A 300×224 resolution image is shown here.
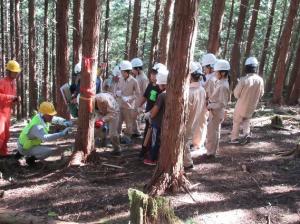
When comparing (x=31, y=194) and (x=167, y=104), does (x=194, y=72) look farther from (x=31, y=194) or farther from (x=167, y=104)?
(x=31, y=194)

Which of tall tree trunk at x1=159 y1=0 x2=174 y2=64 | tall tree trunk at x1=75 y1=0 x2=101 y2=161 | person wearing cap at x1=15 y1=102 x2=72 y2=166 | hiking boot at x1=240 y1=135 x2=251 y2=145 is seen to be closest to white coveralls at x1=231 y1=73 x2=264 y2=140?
hiking boot at x1=240 y1=135 x2=251 y2=145

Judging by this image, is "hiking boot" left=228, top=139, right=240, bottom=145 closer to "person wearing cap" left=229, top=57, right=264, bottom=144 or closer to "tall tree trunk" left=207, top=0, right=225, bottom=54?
"person wearing cap" left=229, top=57, right=264, bottom=144

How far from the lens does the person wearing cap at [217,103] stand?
761 centimetres

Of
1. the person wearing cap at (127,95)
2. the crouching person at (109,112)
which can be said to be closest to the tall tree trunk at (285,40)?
the person wearing cap at (127,95)

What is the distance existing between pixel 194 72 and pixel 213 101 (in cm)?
117

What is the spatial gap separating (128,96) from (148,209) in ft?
16.9

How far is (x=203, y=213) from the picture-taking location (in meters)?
5.45

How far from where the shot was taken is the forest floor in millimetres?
5430

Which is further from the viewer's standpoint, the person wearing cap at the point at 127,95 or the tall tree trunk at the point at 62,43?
the tall tree trunk at the point at 62,43

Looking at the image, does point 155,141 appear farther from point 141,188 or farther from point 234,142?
point 234,142

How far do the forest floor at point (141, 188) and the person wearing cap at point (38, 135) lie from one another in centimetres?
26

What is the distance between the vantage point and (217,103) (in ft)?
25.4

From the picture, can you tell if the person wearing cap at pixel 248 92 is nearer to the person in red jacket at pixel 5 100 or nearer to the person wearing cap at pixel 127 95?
the person wearing cap at pixel 127 95

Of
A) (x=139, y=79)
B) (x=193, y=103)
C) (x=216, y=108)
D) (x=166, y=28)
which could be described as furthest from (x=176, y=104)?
(x=166, y=28)
